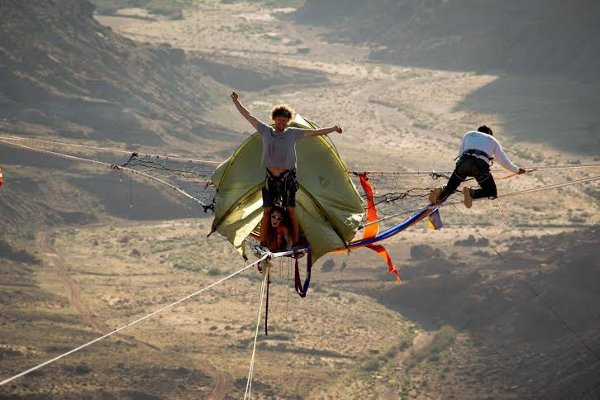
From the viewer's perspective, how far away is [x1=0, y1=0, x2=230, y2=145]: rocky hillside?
7194 centimetres

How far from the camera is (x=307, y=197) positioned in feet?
49.9

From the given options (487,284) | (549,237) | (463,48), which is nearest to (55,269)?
(487,284)

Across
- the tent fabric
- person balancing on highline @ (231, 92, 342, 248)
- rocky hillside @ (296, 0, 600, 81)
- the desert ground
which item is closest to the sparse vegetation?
the desert ground

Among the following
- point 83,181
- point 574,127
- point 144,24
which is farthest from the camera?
point 144,24

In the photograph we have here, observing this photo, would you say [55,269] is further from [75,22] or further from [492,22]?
[492,22]

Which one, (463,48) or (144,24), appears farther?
(144,24)

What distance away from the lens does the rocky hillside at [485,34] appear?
3718 inches

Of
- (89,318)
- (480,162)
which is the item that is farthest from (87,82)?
(480,162)

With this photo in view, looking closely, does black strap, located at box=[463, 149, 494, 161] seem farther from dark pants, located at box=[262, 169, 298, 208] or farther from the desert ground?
the desert ground

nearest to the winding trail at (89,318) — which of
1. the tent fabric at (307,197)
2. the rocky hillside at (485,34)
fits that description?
the tent fabric at (307,197)

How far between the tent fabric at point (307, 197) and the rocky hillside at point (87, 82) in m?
54.0

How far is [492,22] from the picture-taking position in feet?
337

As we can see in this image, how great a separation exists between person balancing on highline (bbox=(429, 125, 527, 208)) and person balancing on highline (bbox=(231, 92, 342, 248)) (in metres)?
2.94

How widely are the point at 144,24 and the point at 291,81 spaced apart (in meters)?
25.2
